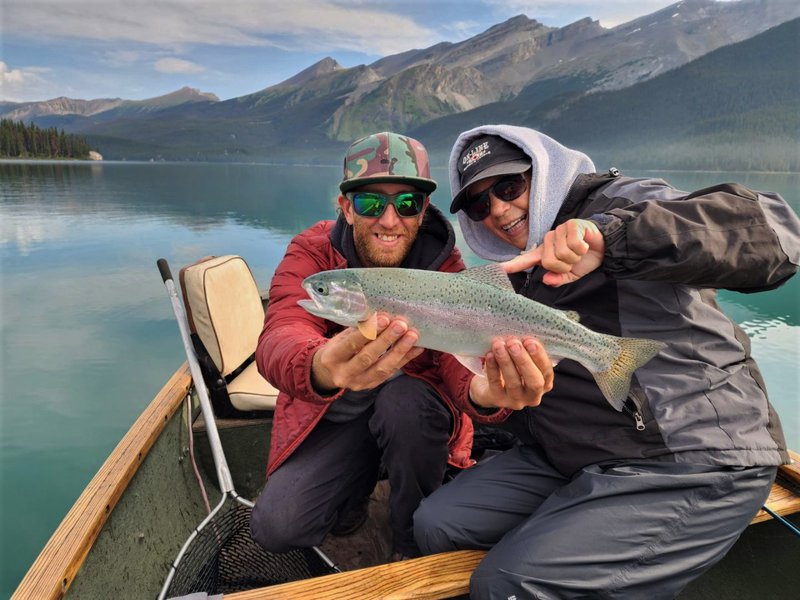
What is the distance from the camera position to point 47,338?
1666 centimetres

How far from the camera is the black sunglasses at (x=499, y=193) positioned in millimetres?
3545

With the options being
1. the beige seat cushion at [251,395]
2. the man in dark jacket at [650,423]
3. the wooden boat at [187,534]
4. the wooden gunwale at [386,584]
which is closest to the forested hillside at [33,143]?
the beige seat cushion at [251,395]

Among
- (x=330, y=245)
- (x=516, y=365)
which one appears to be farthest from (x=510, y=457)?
(x=330, y=245)

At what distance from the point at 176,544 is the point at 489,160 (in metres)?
3.89

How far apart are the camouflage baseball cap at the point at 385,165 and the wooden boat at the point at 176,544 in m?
2.51

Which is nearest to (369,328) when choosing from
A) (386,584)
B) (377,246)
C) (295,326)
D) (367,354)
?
(367,354)

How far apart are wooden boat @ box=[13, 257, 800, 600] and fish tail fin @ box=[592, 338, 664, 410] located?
48.0 inches

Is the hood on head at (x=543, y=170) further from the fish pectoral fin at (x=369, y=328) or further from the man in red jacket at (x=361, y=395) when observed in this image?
the fish pectoral fin at (x=369, y=328)

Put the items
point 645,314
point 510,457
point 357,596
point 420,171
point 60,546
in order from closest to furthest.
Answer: point 357,596 < point 60,546 < point 645,314 < point 510,457 < point 420,171

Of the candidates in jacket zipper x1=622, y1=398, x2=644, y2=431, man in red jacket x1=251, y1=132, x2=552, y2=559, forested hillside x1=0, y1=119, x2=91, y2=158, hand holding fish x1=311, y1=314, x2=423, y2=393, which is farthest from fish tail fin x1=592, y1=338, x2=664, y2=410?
forested hillside x1=0, y1=119, x2=91, y2=158

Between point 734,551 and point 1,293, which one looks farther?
point 1,293

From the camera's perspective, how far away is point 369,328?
7.91 ft

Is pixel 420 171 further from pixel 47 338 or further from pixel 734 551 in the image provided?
pixel 47 338

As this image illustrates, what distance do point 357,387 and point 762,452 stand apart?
7.37 ft
